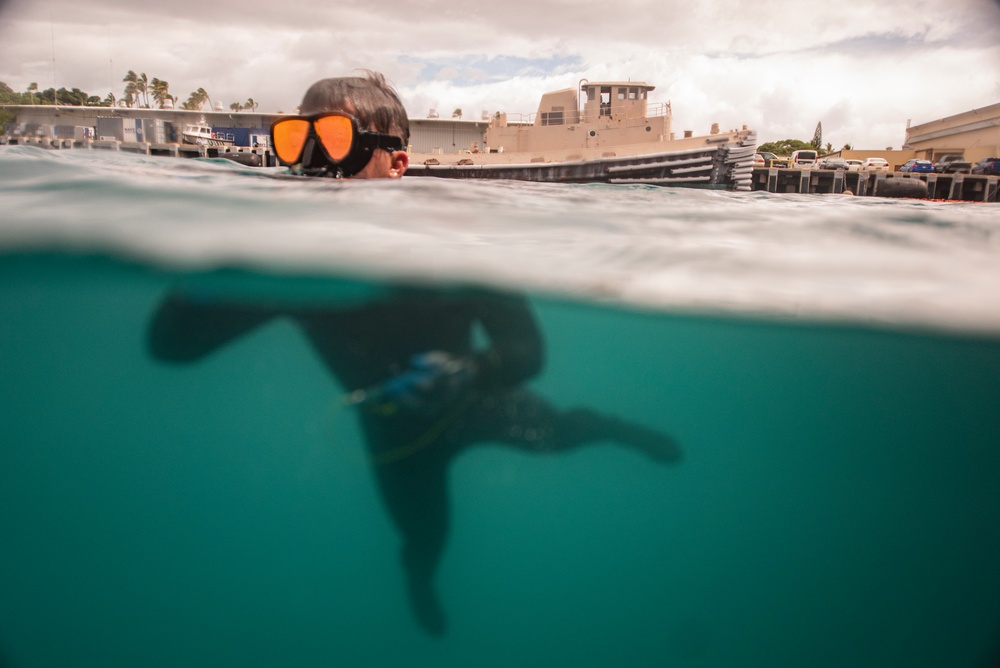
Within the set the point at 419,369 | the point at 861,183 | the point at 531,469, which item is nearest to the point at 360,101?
the point at 419,369

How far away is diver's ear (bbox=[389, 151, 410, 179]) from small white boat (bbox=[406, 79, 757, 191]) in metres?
14.6

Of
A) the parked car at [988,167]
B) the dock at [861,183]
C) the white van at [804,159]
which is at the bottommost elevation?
the dock at [861,183]

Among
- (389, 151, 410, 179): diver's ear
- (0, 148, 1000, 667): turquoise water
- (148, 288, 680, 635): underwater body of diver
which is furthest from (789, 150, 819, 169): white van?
(148, 288, 680, 635): underwater body of diver

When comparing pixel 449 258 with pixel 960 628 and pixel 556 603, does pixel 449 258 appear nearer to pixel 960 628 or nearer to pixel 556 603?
pixel 556 603

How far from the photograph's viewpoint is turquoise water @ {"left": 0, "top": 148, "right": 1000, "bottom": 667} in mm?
4164

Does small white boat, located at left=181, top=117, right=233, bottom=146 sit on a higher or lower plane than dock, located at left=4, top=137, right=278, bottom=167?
higher

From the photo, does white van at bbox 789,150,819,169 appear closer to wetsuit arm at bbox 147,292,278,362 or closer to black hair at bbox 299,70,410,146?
black hair at bbox 299,70,410,146

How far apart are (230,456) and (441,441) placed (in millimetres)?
2656

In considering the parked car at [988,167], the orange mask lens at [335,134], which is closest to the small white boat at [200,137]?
the orange mask lens at [335,134]

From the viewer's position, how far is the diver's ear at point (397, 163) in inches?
163

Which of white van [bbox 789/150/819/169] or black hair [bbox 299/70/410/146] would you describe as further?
Answer: white van [bbox 789/150/819/169]

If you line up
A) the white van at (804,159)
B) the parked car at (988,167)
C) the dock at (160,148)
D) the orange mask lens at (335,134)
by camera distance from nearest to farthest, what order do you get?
the orange mask lens at (335,134), the dock at (160,148), the parked car at (988,167), the white van at (804,159)

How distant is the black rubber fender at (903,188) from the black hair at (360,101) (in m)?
15.8

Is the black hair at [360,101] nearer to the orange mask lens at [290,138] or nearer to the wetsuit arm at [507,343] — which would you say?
the orange mask lens at [290,138]
